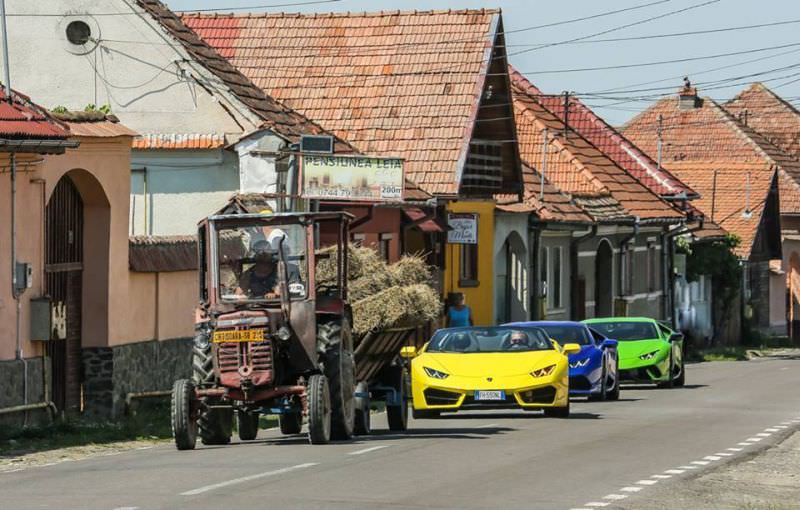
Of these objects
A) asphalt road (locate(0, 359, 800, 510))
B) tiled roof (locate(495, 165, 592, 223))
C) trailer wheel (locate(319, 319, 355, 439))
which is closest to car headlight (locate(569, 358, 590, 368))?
asphalt road (locate(0, 359, 800, 510))

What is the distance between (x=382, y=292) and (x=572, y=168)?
107ft

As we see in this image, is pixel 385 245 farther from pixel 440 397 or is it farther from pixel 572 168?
pixel 572 168

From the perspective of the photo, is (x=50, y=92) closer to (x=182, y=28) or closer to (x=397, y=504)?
(x=182, y=28)

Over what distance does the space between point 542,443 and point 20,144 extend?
23.8 ft

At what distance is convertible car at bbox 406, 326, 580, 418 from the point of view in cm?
2391

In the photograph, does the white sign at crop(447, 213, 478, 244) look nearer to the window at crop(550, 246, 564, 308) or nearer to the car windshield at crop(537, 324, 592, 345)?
the window at crop(550, 246, 564, 308)

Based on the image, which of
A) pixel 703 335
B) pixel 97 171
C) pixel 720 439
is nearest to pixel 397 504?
pixel 720 439

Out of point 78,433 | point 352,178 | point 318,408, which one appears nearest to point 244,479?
point 318,408

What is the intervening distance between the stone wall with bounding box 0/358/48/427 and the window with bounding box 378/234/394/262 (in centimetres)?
1488

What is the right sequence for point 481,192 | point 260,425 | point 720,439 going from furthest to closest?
point 481,192 < point 260,425 < point 720,439

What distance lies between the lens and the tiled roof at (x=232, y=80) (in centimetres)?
3406

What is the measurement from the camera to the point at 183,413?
19203 mm

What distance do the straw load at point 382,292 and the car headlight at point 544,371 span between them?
1437 mm

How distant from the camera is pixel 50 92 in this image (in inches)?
1372
